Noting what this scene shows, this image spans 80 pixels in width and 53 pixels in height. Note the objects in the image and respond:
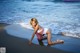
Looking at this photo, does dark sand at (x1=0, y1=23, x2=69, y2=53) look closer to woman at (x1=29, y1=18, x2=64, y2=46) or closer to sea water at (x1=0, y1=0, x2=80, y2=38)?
woman at (x1=29, y1=18, x2=64, y2=46)

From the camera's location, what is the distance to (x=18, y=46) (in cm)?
299

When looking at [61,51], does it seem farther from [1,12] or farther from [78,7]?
[1,12]

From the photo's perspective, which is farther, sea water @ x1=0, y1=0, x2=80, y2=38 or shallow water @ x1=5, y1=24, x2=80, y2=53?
sea water @ x1=0, y1=0, x2=80, y2=38

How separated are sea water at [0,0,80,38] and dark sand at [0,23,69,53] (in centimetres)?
23

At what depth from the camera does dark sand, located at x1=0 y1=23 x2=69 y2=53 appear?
2.89 m

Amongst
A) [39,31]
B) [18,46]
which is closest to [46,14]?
[39,31]

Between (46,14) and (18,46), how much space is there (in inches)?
24.9

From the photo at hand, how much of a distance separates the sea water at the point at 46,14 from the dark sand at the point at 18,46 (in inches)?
9.2

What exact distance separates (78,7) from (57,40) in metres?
0.57

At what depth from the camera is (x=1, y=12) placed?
3.20 metres

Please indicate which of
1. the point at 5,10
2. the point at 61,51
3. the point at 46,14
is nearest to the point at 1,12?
the point at 5,10

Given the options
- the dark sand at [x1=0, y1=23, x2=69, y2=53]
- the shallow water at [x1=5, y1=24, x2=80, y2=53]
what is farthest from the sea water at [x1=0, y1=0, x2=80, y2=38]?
the dark sand at [x1=0, y1=23, x2=69, y2=53]

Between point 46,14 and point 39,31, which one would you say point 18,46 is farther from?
point 46,14

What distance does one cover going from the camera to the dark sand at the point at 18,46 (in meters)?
2.89
